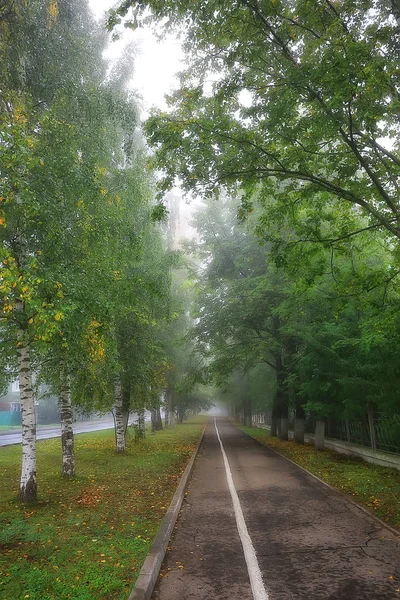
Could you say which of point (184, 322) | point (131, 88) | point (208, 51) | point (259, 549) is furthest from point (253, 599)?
point (184, 322)

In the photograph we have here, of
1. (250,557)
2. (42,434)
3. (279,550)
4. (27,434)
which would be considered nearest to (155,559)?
(250,557)

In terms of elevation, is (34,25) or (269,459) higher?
(34,25)

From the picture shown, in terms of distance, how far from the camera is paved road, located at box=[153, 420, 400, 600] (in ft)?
14.6

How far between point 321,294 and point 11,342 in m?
9.42

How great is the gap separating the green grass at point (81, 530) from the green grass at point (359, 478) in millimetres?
4166

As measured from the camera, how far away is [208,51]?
8.70m

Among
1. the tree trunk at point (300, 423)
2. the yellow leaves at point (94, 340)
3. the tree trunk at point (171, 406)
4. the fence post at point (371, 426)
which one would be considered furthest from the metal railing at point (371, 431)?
the tree trunk at point (171, 406)

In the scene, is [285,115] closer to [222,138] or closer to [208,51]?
[222,138]

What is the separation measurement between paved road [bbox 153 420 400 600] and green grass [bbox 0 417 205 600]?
58cm

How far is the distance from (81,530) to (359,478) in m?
7.68

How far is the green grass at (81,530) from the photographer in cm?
452

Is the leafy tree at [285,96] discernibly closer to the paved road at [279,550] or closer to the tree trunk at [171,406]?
the paved road at [279,550]

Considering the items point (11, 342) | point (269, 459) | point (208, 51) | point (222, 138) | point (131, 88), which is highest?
point (131, 88)

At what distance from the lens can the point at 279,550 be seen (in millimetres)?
5578
